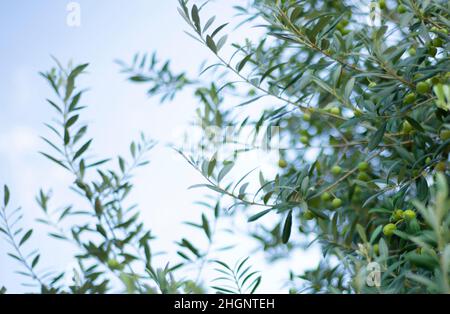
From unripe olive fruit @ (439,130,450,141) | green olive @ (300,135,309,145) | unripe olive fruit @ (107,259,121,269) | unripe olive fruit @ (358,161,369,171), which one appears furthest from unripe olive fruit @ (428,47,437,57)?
unripe olive fruit @ (107,259,121,269)

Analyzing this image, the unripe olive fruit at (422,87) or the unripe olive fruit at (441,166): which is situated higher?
the unripe olive fruit at (422,87)

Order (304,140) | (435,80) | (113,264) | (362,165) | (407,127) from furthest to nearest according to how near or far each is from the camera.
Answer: (304,140) < (113,264) < (362,165) < (407,127) < (435,80)

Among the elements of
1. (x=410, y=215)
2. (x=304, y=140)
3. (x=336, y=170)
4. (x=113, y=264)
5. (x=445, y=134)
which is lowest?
(x=410, y=215)

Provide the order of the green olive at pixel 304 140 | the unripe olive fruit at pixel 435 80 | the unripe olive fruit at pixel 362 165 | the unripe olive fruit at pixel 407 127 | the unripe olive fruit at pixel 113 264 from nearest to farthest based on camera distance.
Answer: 1. the unripe olive fruit at pixel 435 80
2. the unripe olive fruit at pixel 407 127
3. the unripe olive fruit at pixel 362 165
4. the unripe olive fruit at pixel 113 264
5. the green olive at pixel 304 140

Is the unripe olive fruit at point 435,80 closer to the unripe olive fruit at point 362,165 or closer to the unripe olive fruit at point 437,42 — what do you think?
the unripe olive fruit at point 437,42

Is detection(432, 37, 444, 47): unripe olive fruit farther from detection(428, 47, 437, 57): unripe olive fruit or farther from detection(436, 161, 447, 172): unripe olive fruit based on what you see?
detection(436, 161, 447, 172): unripe olive fruit

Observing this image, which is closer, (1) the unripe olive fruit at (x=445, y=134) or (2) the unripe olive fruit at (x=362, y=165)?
(1) the unripe olive fruit at (x=445, y=134)

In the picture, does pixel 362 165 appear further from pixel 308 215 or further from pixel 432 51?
pixel 432 51

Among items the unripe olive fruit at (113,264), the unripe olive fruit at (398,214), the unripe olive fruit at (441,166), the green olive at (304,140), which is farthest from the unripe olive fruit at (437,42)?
the unripe olive fruit at (113,264)

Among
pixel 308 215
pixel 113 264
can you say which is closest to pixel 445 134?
pixel 308 215

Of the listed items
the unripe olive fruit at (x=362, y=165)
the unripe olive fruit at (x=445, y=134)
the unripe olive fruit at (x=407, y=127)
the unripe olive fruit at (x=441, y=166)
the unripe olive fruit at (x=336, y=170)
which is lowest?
the unripe olive fruit at (x=441, y=166)
